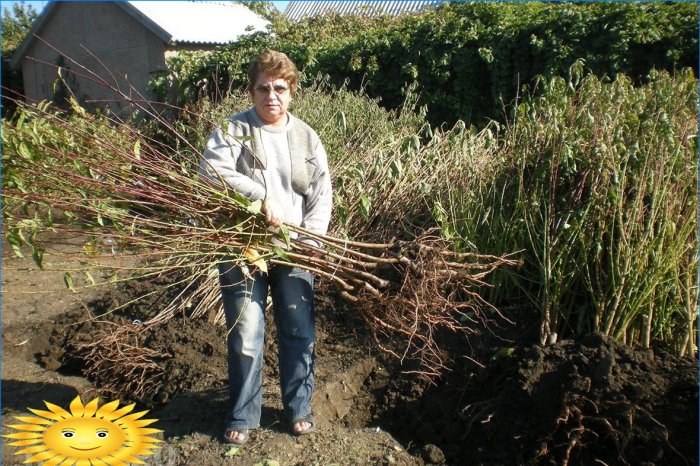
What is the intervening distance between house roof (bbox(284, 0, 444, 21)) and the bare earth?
13505mm

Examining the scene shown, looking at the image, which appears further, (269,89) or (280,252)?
(269,89)

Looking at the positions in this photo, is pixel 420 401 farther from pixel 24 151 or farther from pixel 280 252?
pixel 24 151

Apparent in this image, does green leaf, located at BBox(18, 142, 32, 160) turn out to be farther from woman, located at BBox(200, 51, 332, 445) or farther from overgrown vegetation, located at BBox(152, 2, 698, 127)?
overgrown vegetation, located at BBox(152, 2, 698, 127)

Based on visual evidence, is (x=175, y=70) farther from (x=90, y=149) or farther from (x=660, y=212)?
(x=660, y=212)

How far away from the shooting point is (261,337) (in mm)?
→ 3215

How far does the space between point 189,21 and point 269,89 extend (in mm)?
14638

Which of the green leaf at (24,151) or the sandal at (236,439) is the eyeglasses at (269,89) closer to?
the green leaf at (24,151)

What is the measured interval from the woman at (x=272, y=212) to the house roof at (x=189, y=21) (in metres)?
10.3

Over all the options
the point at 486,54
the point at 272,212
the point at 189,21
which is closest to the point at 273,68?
the point at 272,212

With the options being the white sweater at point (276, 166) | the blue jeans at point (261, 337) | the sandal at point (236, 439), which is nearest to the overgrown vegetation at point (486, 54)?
the white sweater at point (276, 166)

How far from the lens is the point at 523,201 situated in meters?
3.74

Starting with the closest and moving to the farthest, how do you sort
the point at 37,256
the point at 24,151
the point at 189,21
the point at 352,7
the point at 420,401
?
the point at 37,256, the point at 24,151, the point at 420,401, the point at 189,21, the point at 352,7

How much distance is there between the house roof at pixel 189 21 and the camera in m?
15.0

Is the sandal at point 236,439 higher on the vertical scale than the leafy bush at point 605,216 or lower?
lower
